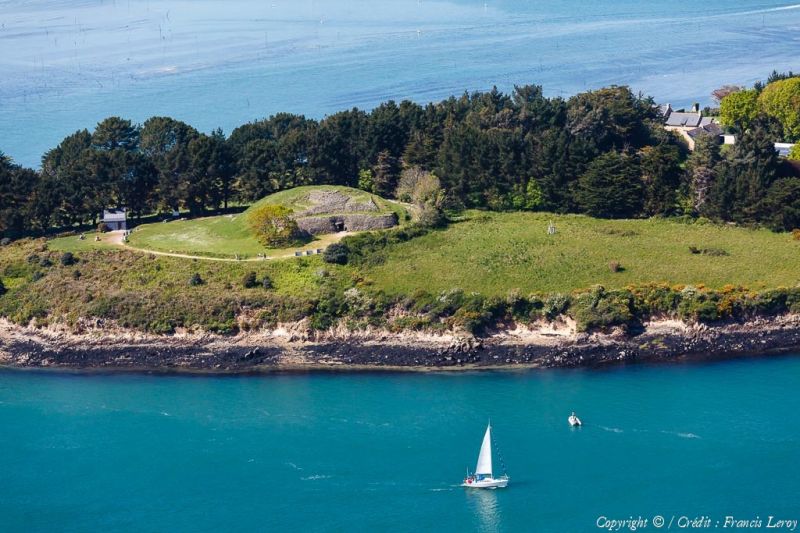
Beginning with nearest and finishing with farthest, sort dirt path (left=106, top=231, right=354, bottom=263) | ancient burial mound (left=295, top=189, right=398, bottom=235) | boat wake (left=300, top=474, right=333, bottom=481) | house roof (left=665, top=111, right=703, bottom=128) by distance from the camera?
boat wake (left=300, top=474, right=333, bottom=481)
dirt path (left=106, top=231, right=354, bottom=263)
ancient burial mound (left=295, top=189, right=398, bottom=235)
house roof (left=665, top=111, right=703, bottom=128)

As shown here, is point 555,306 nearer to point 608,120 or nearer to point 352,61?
point 608,120

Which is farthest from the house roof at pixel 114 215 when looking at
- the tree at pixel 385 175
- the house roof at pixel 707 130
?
the house roof at pixel 707 130

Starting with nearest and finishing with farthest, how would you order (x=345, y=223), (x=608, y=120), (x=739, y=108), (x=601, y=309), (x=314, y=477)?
1. (x=314, y=477)
2. (x=601, y=309)
3. (x=345, y=223)
4. (x=608, y=120)
5. (x=739, y=108)

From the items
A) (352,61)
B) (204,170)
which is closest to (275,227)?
(204,170)

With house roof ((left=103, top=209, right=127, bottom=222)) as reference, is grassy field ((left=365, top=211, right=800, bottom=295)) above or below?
below

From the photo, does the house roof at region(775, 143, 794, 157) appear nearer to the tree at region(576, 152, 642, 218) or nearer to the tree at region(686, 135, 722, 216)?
the tree at region(686, 135, 722, 216)

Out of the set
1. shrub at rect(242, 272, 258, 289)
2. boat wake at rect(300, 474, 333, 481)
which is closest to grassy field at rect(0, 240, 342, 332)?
shrub at rect(242, 272, 258, 289)

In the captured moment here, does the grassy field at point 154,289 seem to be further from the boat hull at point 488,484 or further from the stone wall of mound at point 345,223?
the boat hull at point 488,484
